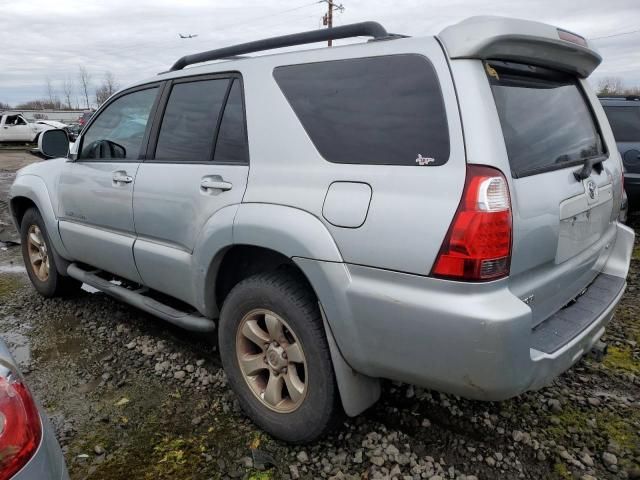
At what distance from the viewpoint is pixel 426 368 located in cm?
190

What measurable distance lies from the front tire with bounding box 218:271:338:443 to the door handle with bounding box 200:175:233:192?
1.60 feet

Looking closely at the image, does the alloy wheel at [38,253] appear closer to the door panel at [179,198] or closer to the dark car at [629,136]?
the door panel at [179,198]

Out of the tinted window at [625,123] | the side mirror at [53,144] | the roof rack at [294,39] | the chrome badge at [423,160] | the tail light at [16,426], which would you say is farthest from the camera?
the tinted window at [625,123]

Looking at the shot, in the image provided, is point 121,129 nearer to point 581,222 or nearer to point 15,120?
point 581,222

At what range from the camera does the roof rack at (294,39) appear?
230cm

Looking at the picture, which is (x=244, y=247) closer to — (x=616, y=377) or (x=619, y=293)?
(x=619, y=293)

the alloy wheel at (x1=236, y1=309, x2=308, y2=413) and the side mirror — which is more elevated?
the side mirror

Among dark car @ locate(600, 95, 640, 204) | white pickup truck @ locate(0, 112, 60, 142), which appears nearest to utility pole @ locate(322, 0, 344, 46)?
white pickup truck @ locate(0, 112, 60, 142)

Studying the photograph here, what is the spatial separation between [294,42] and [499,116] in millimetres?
1244

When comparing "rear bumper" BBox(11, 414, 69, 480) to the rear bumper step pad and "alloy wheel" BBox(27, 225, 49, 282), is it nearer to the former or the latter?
the rear bumper step pad

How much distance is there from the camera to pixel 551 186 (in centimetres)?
203

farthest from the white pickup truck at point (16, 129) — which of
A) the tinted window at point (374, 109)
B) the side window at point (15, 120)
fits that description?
the tinted window at point (374, 109)

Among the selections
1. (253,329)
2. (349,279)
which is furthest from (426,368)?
(253,329)

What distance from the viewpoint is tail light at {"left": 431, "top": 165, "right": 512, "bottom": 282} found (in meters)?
1.75
